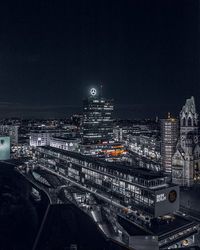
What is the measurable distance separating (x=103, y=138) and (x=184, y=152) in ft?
91.6

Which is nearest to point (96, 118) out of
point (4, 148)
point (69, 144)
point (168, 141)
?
point (69, 144)

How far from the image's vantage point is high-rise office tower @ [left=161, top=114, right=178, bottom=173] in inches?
1644

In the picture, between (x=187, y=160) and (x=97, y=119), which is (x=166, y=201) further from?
(x=97, y=119)

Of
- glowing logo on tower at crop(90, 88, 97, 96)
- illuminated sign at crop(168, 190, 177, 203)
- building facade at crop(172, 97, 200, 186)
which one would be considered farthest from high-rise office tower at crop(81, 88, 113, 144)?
illuminated sign at crop(168, 190, 177, 203)

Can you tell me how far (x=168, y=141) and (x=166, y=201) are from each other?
19166mm

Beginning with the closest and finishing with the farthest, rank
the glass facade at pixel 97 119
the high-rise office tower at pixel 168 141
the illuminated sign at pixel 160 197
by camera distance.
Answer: the illuminated sign at pixel 160 197 < the high-rise office tower at pixel 168 141 < the glass facade at pixel 97 119

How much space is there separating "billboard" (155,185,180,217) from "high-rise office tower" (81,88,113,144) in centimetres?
3770

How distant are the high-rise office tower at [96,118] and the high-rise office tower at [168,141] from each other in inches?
801

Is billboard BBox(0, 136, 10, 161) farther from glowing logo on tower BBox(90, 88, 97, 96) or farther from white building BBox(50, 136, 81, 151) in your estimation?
glowing logo on tower BBox(90, 88, 97, 96)

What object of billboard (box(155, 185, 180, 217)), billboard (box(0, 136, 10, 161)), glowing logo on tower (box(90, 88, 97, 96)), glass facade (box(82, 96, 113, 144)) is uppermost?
glowing logo on tower (box(90, 88, 97, 96))

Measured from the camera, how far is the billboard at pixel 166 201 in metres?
23.4

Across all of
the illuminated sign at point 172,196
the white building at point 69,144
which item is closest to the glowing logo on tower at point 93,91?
the white building at point 69,144

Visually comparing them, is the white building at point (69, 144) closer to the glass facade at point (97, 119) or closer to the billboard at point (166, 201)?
the glass facade at point (97, 119)

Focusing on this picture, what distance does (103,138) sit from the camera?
63.7 m
